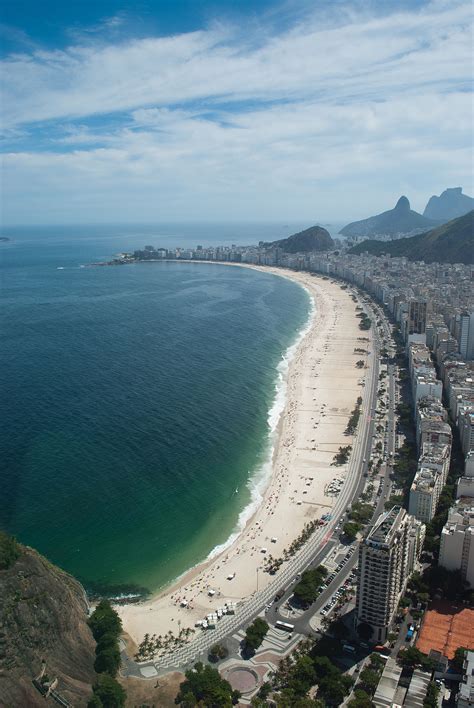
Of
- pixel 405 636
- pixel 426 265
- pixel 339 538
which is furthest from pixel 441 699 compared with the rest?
pixel 426 265

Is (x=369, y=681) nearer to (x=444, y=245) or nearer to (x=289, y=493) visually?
(x=289, y=493)

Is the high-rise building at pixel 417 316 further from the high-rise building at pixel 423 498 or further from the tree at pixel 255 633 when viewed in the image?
the tree at pixel 255 633

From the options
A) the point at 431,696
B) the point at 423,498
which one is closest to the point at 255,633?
the point at 431,696

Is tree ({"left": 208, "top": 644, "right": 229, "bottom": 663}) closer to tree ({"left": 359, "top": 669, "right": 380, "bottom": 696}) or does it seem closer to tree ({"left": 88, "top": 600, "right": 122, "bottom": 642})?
tree ({"left": 88, "top": 600, "right": 122, "bottom": 642})

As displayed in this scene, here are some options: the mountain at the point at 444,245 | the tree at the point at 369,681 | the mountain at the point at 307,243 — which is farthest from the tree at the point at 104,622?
the mountain at the point at 307,243

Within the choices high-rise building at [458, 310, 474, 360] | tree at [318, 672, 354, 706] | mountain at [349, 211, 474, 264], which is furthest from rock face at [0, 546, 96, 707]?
mountain at [349, 211, 474, 264]

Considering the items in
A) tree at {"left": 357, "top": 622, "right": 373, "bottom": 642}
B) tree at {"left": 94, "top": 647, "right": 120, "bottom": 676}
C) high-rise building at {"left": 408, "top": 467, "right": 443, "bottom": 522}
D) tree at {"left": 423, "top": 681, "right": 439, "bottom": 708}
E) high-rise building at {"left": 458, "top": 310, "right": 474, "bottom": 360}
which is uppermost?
high-rise building at {"left": 458, "top": 310, "right": 474, "bottom": 360}
